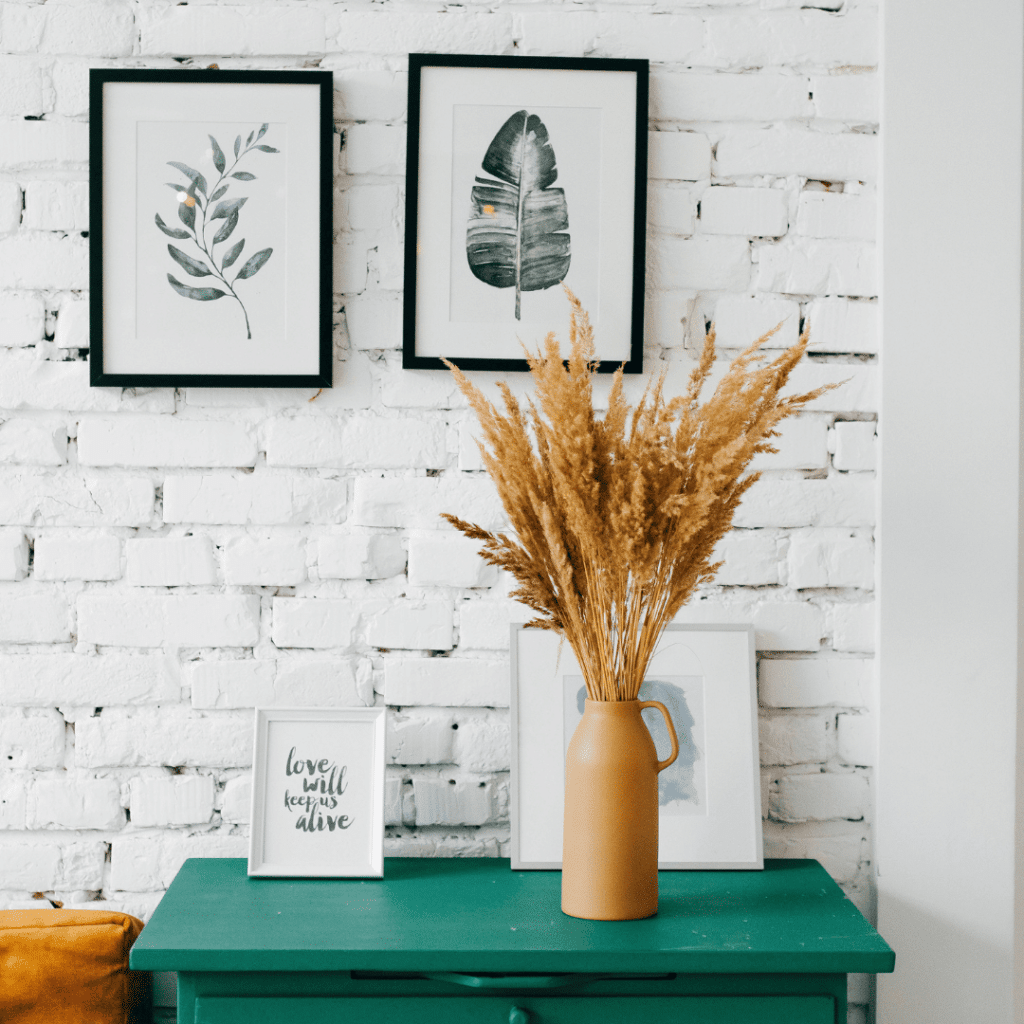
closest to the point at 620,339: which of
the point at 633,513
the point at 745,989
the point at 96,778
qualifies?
the point at 633,513

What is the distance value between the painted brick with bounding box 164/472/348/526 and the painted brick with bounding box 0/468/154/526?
→ 4cm

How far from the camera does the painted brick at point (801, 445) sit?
4.47 feet

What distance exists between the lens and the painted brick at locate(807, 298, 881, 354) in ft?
4.49

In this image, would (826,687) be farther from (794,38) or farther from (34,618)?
(34,618)

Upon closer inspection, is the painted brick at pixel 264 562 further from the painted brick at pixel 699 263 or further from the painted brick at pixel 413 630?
the painted brick at pixel 699 263

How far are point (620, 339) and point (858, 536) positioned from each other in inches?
18.4

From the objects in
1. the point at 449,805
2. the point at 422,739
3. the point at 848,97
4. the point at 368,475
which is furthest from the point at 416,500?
the point at 848,97

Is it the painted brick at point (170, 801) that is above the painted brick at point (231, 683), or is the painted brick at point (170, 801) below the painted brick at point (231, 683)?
below

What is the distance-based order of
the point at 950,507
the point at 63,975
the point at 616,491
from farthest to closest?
the point at 950,507 < the point at 63,975 < the point at 616,491

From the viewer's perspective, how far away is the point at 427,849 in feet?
4.43

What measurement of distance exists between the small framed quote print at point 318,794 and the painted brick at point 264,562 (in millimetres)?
204

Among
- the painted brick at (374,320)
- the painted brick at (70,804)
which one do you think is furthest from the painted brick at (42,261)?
the painted brick at (70,804)

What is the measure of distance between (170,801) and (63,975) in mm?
251

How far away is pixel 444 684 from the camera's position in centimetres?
136
